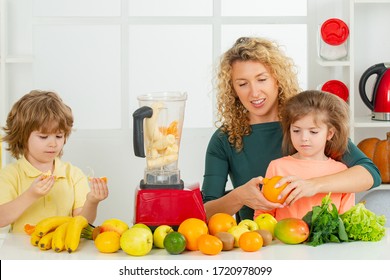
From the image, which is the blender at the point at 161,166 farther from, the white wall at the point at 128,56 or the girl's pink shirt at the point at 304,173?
the white wall at the point at 128,56

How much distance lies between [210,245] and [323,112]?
81cm

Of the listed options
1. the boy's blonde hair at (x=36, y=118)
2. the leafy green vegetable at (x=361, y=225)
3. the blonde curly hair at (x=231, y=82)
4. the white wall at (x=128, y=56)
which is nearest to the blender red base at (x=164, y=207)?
the leafy green vegetable at (x=361, y=225)

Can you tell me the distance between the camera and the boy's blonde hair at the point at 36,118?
2.72 metres

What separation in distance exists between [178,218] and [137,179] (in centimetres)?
205

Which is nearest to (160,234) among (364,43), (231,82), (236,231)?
(236,231)

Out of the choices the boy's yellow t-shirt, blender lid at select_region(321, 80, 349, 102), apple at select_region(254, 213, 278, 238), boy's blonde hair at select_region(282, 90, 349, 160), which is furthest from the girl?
blender lid at select_region(321, 80, 349, 102)

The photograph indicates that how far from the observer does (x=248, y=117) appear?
9.65ft

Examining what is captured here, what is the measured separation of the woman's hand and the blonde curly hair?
1.61 feet

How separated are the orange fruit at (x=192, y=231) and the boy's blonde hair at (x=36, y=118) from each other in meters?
0.87

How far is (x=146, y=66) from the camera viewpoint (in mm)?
4172

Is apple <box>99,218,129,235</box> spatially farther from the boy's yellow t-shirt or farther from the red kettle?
the red kettle
